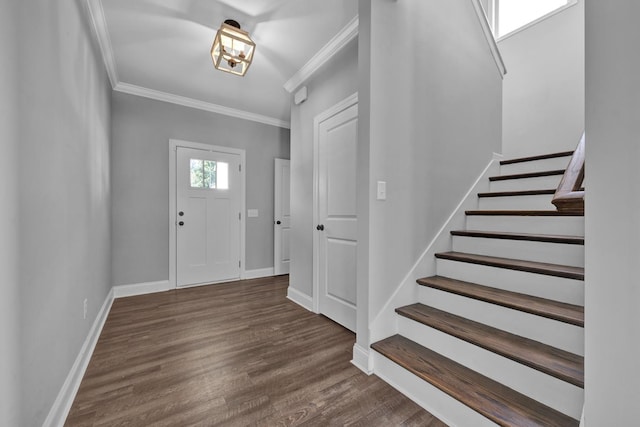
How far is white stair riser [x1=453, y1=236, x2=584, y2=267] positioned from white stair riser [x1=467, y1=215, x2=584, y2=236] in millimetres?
218

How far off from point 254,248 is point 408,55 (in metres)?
3.39

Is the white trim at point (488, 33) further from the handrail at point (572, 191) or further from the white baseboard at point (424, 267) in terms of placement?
the handrail at point (572, 191)

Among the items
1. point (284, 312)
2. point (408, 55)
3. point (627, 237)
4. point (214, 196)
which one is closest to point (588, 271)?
point (627, 237)

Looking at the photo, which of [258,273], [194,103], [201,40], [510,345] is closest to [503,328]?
[510,345]

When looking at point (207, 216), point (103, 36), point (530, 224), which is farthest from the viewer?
point (207, 216)

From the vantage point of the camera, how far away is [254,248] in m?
4.32

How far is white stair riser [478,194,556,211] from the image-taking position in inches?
82.1

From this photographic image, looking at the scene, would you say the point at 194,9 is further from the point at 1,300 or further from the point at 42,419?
the point at 42,419

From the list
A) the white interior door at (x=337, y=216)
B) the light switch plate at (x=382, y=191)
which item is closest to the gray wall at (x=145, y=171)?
the white interior door at (x=337, y=216)

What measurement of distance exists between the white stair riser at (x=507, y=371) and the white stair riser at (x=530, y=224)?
41.2 inches

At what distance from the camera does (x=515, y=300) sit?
151cm

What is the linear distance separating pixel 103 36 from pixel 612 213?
3615 millimetres

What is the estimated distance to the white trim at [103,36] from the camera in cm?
206

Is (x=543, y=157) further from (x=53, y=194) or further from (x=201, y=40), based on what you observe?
(x=53, y=194)
